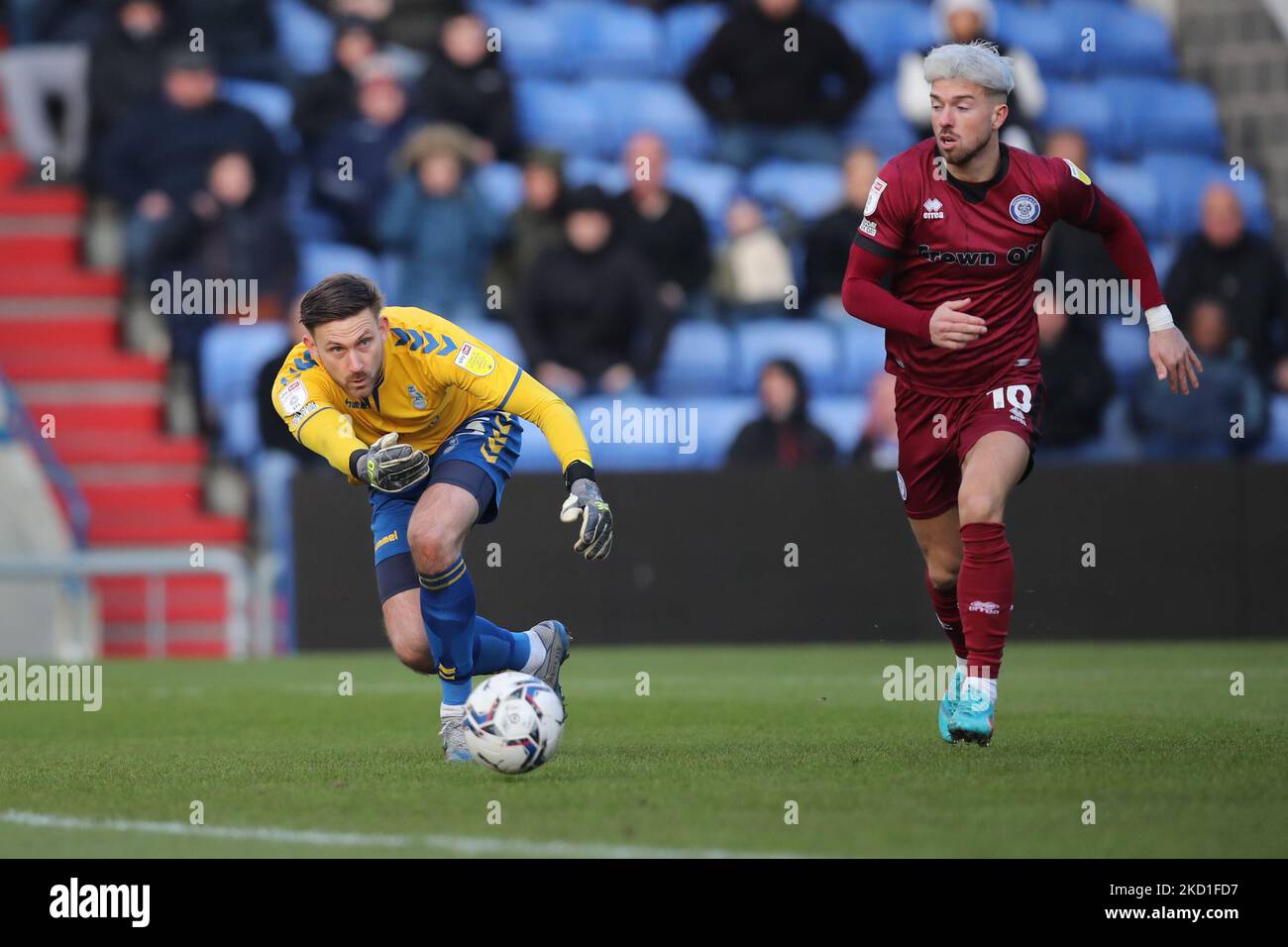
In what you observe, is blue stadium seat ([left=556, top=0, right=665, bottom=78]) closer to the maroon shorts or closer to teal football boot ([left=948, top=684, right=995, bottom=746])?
the maroon shorts

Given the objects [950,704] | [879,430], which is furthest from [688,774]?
[879,430]

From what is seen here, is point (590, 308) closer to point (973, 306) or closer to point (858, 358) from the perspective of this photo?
point (858, 358)

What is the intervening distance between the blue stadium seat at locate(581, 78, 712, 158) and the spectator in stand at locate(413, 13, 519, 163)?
3.34ft

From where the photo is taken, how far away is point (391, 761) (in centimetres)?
713

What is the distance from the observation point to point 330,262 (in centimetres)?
1499

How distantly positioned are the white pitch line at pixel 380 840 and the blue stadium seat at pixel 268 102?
10.5 meters

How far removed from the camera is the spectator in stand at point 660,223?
1460 centimetres

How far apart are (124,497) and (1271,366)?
845cm

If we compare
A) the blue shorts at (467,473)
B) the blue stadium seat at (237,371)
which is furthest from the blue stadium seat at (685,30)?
the blue shorts at (467,473)

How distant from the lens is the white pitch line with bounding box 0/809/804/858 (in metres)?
4.94

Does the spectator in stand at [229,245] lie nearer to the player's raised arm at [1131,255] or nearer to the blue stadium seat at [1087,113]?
the blue stadium seat at [1087,113]

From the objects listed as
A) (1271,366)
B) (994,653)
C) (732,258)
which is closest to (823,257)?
(732,258)
